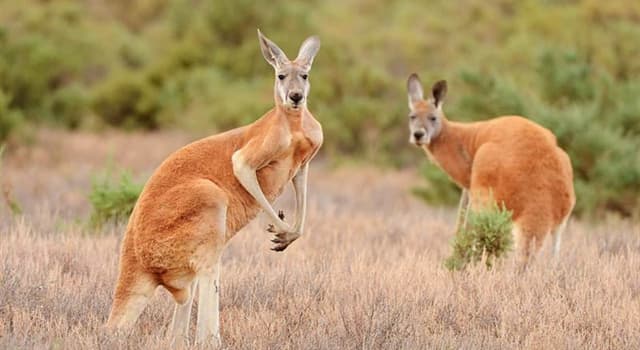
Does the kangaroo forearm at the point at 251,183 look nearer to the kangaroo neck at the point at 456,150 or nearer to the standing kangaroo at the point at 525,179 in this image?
the standing kangaroo at the point at 525,179

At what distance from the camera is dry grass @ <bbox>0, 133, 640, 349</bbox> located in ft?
17.4

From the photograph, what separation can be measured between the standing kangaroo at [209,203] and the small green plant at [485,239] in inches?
84.0

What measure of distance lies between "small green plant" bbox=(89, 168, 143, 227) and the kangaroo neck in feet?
8.86

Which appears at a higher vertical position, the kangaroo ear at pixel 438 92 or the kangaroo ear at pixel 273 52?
the kangaroo ear at pixel 273 52

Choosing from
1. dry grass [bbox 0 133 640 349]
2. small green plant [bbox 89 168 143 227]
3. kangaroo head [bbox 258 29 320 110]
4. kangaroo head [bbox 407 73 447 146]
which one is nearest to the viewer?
dry grass [bbox 0 133 640 349]

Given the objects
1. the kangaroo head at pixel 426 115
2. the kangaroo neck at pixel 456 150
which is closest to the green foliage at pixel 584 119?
the kangaroo head at pixel 426 115

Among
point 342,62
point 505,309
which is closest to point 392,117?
point 342,62

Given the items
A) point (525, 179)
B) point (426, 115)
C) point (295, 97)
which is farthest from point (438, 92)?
point (295, 97)

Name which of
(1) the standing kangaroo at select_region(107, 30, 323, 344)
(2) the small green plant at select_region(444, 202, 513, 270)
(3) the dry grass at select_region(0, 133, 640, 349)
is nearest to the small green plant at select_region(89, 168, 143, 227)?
(3) the dry grass at select_region(0, 133, 640, 349)

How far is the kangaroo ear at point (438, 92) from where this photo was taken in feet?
31.6

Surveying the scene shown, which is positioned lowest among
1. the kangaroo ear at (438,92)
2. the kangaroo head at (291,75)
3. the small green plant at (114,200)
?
the small green plant at (114,200)

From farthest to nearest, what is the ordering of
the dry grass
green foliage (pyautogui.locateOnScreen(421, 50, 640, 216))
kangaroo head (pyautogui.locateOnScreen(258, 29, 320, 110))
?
green foliage (pyautogui.locateOnScreen(421, 50, 640, 216))
kangaroo head (pyautogui.locateOnScreen(258, 29, 320, 110))
the dry grass

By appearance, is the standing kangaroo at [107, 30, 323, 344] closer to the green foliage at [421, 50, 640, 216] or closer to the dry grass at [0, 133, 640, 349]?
the dry grass at [0, 133, 640, 349]

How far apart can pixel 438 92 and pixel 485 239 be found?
241cm
